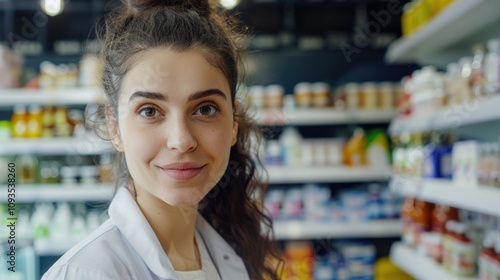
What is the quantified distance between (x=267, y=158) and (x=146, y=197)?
292 cm

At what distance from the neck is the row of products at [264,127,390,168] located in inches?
112

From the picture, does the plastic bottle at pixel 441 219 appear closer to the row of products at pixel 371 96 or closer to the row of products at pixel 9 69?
the row of products at pixel 371 96

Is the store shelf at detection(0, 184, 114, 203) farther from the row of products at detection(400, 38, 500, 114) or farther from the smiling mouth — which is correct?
the smiling mouth

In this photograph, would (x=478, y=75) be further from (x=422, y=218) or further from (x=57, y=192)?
(x=57, y=192)

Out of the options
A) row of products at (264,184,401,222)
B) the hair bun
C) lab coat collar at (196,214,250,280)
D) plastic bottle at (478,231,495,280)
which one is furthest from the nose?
row of products at (264,184,401,222)

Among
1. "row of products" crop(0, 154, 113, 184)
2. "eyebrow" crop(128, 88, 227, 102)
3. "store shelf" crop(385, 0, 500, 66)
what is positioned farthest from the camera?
"row of products" crop(0, 154, 113, 184)

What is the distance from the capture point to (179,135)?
929 millimetres

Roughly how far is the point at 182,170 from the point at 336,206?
3.19 metres

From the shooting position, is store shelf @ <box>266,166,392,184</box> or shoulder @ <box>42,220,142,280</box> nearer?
shoulder @ <box>42,220,142,280</box>

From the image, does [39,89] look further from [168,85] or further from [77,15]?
[168,85]

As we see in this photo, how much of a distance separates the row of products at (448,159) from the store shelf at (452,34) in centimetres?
51

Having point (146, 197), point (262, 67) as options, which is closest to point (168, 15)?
point (146, 197)

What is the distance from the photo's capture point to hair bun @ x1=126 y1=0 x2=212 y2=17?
3.56ft

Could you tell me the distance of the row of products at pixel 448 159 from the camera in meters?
2.03
